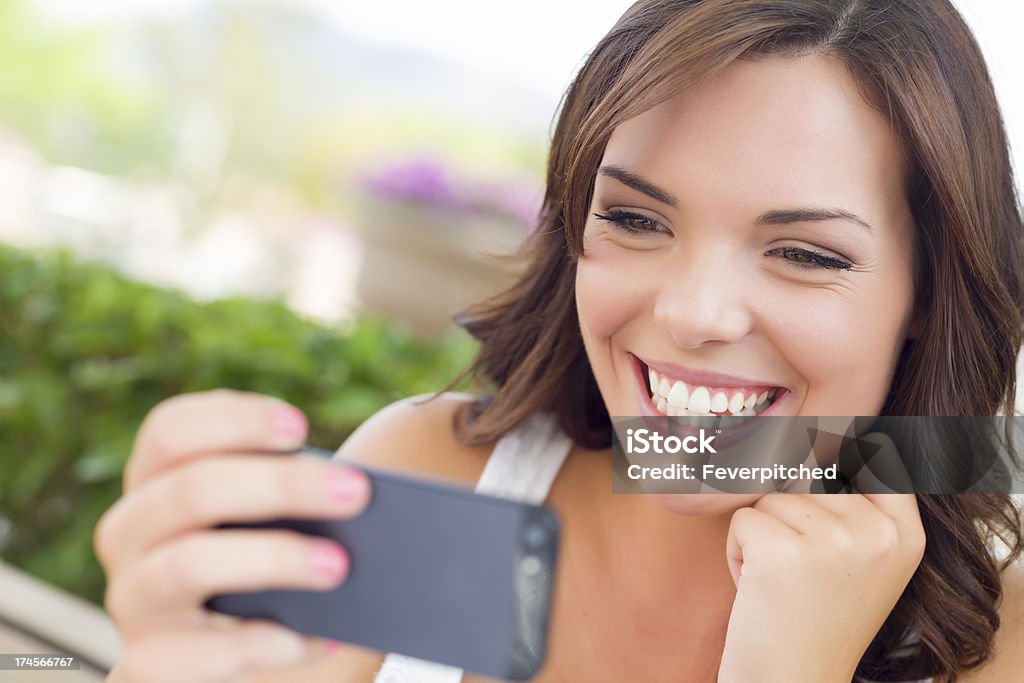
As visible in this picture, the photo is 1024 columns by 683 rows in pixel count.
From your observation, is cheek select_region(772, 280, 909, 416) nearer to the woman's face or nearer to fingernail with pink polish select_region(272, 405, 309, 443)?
the woman's face

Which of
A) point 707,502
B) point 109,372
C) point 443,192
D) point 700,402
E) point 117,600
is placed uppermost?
point 117,600

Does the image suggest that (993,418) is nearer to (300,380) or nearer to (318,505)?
(318,505)

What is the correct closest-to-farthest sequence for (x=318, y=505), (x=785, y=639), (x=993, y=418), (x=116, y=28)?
1. (x=318, y=505)
2. (x=785, y=639)
3. (x=993, y=418)
4. (x=116, y=28)

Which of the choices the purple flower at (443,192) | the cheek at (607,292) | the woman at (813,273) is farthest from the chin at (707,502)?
the purple flower at (443,192)

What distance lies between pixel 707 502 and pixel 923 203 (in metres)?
0.48

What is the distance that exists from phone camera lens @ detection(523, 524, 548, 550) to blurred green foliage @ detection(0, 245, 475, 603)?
1429 millimetres

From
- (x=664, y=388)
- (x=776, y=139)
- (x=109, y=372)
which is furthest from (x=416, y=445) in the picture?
(x=109, y=372)

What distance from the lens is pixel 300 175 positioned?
13320 mm

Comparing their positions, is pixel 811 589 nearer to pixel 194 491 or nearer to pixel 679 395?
pixel 679 395

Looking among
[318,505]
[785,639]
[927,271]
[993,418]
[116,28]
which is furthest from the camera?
[116,28]

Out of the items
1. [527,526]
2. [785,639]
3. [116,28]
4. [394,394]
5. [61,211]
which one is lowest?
[61,211]

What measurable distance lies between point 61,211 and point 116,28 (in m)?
3.77

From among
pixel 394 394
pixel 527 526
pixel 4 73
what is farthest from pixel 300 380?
pixel 4 73

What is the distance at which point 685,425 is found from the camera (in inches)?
53.8
